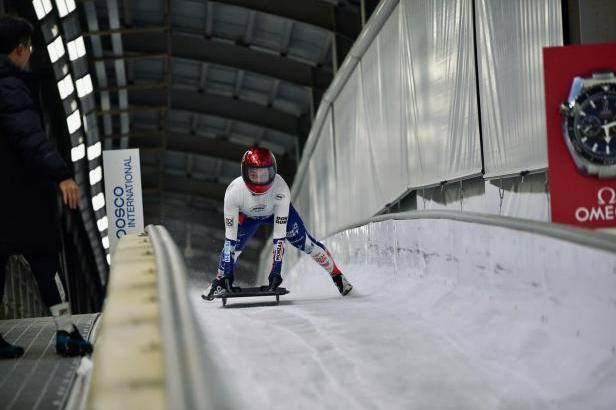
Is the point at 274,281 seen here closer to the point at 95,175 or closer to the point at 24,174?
the point at 24,174

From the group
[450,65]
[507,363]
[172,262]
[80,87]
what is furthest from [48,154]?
[80,87]

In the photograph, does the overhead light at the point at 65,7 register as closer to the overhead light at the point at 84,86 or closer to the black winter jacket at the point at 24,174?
the overhead light at the point at 84,86

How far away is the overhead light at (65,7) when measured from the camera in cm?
1734

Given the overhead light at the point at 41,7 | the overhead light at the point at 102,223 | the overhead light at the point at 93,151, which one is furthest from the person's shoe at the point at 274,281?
the overhead light at the point at 102,223

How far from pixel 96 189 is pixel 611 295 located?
24.8m

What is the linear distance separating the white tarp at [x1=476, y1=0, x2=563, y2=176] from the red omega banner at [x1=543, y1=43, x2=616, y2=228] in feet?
5.10

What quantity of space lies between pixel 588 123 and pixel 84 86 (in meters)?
16.7

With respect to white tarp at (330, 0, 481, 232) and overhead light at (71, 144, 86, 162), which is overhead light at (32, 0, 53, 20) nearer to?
white tarp at (330, 0, 481, 232)

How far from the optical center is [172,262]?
4.16 m

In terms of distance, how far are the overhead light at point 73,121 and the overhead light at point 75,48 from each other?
1.99m

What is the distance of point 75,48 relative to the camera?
63.5ft

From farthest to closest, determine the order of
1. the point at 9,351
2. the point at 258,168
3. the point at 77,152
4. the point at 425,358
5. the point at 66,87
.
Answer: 1. the point at 77,152
2. the point at 66,87
3. the point at 258,168
4. the point at 9,351
5. the point at 425,358

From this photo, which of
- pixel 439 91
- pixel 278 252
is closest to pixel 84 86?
pixel 439 91

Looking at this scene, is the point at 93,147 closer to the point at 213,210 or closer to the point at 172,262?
the point at 213,210
